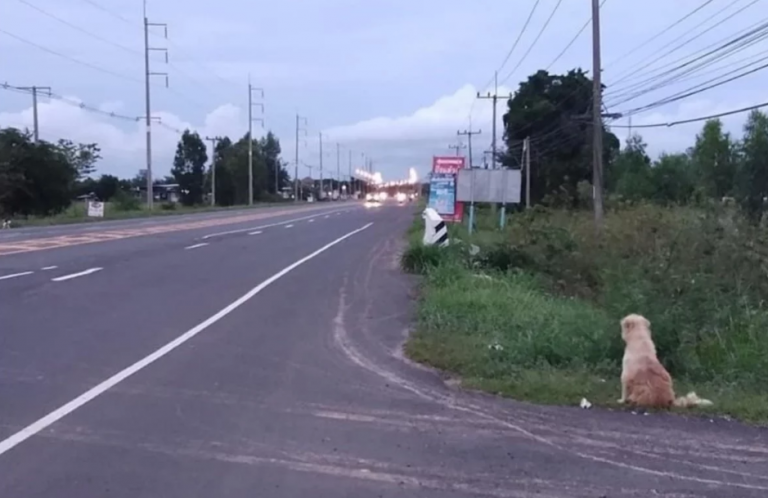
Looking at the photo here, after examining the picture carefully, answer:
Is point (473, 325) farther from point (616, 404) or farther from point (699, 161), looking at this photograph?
point (699, 161)

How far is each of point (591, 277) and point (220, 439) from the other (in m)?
15.3

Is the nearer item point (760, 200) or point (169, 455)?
point (169, 455)

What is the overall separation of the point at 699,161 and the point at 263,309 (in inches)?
1760

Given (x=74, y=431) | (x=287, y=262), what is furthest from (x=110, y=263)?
(x=74, y=431)

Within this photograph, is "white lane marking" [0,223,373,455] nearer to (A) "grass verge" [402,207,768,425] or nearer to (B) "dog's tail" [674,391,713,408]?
(A) "grass verge" [402,207,768,425]

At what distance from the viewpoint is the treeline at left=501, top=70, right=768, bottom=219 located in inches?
1938

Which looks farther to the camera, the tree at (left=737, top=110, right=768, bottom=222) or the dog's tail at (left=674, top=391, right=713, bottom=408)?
the tree at (left=737, top=110, right=768, bottom=222)

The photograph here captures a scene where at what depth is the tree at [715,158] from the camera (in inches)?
2060

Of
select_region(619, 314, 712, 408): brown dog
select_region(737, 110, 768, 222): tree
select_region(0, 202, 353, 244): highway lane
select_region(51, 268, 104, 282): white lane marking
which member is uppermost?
select_region(737, 110, 768, 222): tree

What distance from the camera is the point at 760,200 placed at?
1619 inches

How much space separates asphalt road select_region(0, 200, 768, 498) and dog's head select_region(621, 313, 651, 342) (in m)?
1.19

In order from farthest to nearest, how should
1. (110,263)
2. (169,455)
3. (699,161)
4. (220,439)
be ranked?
1. (699,161)
2. (110,263)
3. (220,439)
4. (169,455)

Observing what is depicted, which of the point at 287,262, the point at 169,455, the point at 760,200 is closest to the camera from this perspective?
the point at 169,455

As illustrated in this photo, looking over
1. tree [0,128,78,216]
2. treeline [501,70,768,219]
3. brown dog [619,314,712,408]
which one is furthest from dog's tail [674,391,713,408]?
tree [0,128,78,216]
